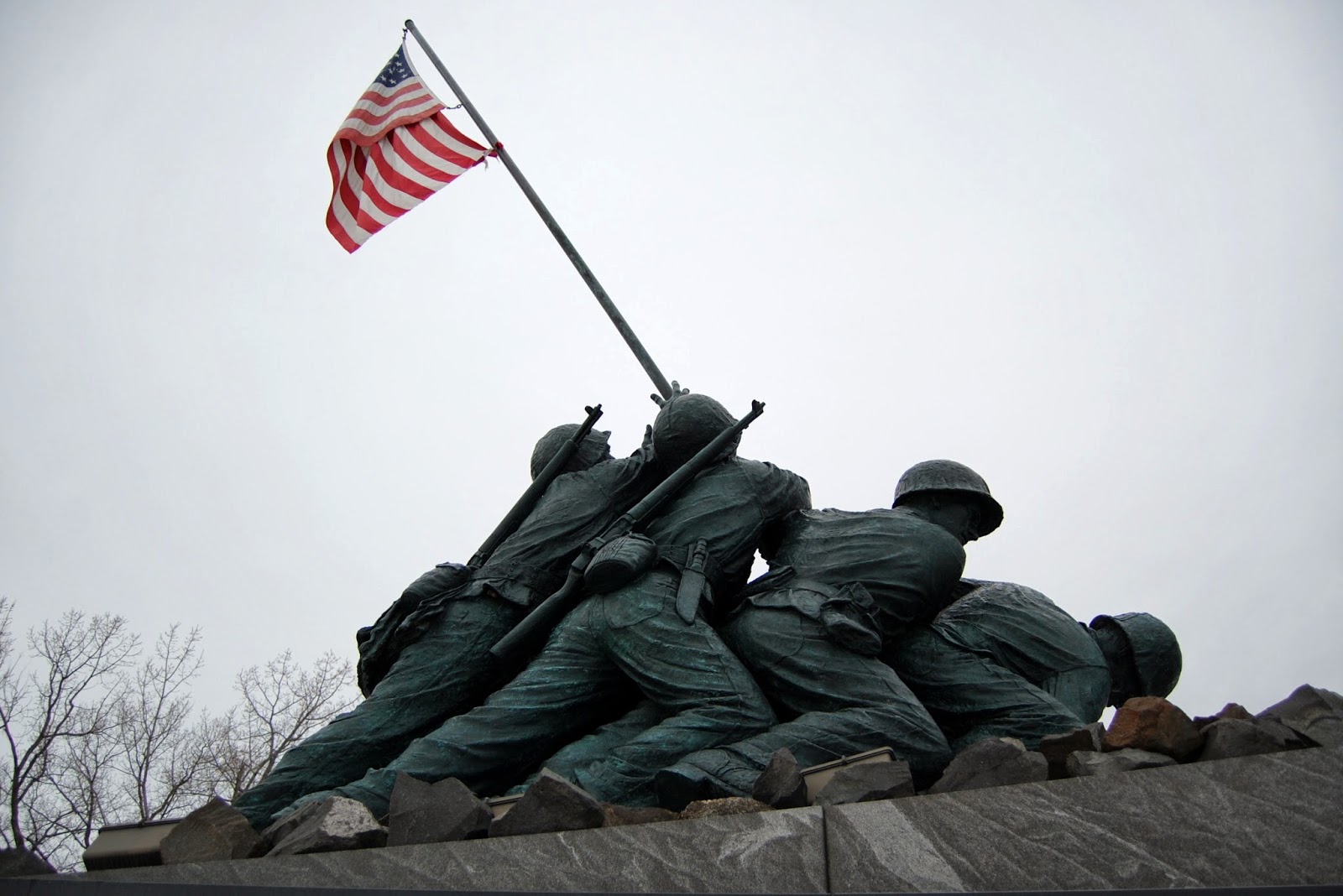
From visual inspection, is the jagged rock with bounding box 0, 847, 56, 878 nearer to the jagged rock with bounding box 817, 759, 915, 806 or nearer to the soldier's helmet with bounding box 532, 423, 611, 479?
the jagged rock with bounding box 817, 759, 915, 806

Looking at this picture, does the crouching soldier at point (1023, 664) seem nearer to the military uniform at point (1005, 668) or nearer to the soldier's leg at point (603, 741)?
the military uniform at point (1005, 668)

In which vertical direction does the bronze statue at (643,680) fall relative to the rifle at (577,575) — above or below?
below

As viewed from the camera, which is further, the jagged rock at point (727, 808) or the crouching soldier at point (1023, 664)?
the crouching soldier at point (1023, 664)

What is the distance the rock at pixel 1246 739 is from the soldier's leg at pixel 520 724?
2.93 metres

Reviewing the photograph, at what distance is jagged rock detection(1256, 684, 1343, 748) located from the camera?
3.46m

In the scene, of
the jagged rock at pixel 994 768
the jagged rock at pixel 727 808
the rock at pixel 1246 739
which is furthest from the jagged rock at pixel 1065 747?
the jagged rock at pixel 727 808

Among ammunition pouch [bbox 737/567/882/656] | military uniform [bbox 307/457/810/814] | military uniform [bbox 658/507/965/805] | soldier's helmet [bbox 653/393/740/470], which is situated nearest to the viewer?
military uniform [bbox 658/507/965/805]

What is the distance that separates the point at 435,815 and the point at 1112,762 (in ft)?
6.80

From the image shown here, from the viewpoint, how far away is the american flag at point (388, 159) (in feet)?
34.0

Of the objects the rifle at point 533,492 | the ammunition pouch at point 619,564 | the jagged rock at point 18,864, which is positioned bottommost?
the ammunition pouch at point 619,564

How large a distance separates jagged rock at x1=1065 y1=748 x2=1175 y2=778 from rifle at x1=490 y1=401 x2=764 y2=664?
289cm

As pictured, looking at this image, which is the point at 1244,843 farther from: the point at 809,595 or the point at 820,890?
the point at 809,595

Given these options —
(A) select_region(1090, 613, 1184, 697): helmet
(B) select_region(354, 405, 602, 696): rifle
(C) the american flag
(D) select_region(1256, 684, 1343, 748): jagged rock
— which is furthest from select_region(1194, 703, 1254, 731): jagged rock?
(C) the american flag

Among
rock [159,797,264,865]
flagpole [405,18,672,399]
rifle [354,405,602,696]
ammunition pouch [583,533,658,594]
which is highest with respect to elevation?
flagpole [405,18,672,399]
